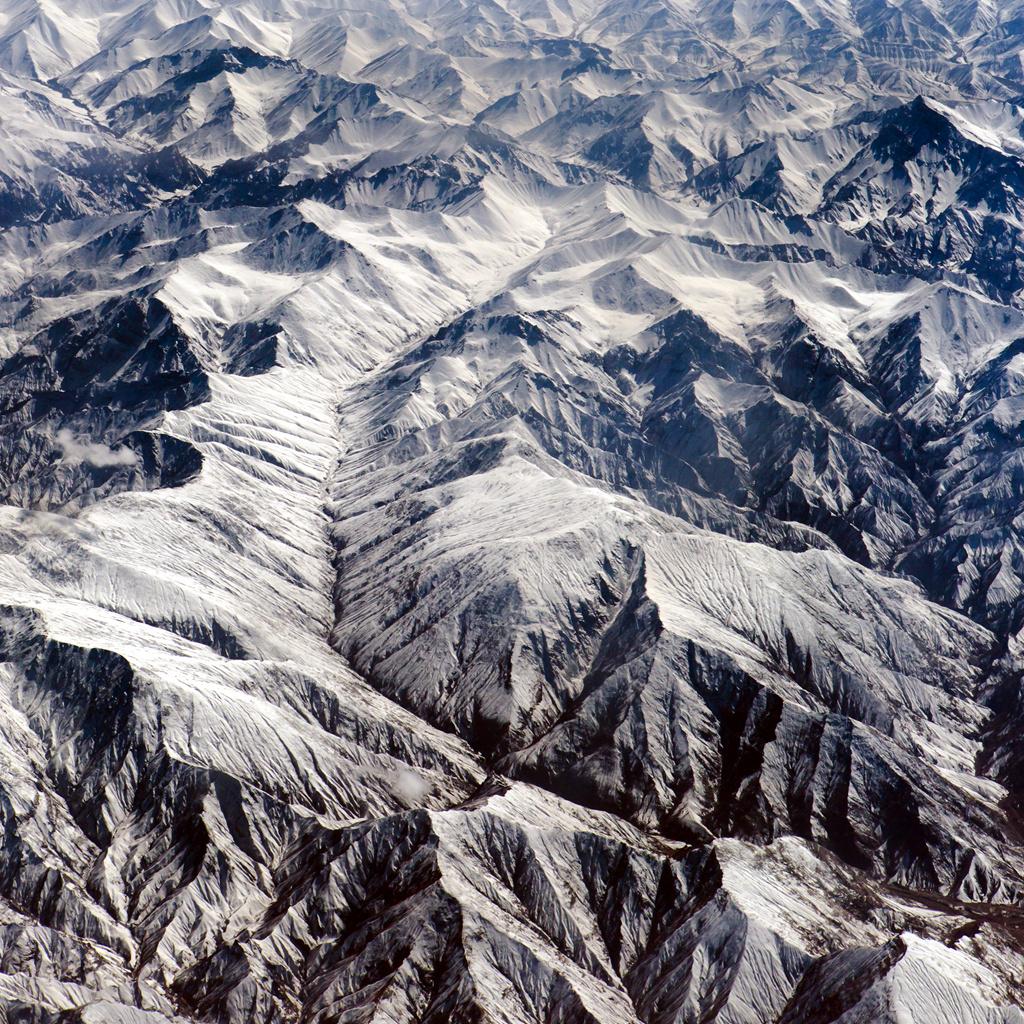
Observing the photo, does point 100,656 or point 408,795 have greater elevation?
point 100,656

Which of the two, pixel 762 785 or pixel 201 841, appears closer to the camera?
pixel 201 841

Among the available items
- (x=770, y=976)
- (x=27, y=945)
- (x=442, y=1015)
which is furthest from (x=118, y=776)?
(x=770, y=976)

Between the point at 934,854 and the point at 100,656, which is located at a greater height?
the point at 100,656

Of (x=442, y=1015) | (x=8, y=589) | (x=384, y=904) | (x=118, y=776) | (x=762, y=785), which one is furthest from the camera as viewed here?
(x=8, y=589)

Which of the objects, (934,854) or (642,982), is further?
(934,854)

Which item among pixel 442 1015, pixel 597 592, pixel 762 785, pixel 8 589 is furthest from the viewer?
pixel 597 592

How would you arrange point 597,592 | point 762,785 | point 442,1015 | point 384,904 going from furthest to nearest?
point 597,592
point 762,785
point 384,904
point 442,1015

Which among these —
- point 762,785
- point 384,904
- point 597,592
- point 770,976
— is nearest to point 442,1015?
point 384,904

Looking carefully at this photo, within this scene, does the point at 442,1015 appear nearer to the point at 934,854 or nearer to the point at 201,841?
the point at 201,841

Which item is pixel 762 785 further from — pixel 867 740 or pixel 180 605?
pixel 180 605
